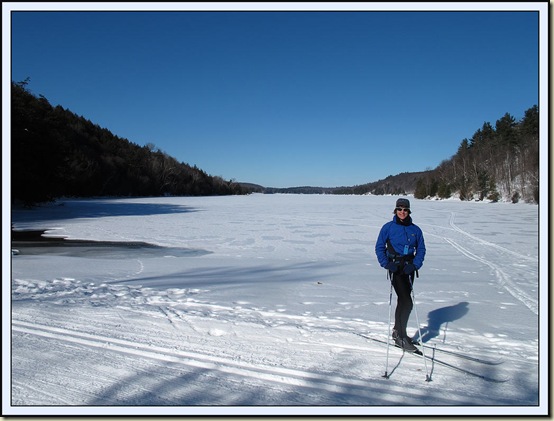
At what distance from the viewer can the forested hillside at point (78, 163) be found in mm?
23891

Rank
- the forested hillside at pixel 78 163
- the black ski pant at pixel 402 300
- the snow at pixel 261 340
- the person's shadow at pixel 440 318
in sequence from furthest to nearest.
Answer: the forested hillside at pixel 78 163 < the person's shadow at pixel 440 318 < the black ski pant at pixel 402 300 < the snow at pixel 261 340

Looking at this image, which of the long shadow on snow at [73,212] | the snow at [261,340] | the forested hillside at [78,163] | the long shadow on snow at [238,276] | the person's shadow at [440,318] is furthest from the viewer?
the forested hillside at [78,163]

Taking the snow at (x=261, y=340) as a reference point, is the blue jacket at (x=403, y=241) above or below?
above

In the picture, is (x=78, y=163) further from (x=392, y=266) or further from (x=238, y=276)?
(x=392, y=266)

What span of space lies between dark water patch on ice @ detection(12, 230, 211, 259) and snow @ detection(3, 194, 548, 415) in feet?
3.68

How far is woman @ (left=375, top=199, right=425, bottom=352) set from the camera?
377 cm

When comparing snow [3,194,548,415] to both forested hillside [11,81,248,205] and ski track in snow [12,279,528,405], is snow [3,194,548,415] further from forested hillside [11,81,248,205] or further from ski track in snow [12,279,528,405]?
forested hillside [11,81,248,205]

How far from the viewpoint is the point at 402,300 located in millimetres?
3963

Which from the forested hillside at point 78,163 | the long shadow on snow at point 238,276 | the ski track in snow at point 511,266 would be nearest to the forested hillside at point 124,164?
the forested hillside at point 78,163

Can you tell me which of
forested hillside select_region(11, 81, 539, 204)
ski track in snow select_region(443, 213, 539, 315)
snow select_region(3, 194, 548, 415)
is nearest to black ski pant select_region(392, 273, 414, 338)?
snow select_region(3, 194, 548, 415)

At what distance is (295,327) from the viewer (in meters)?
4.52

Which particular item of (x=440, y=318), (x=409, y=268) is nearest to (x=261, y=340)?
(x=409, y=268)

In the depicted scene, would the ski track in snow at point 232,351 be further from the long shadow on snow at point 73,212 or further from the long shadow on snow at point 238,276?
the long shadow on snow at point 73,212

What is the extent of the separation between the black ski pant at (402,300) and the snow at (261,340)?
242 mm
